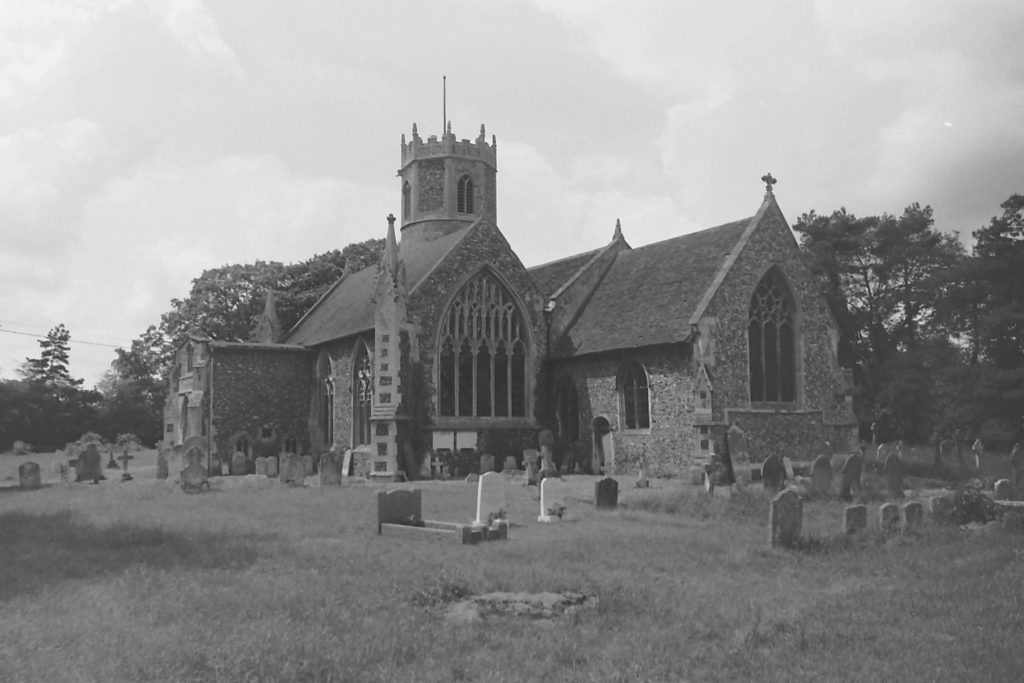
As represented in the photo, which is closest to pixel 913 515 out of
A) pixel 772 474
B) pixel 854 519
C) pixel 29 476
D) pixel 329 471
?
pixel 854 519

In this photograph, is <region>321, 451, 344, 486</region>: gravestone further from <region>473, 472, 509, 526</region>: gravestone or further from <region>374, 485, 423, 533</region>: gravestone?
<region>374, 485, 423, 533</region>: gravestone

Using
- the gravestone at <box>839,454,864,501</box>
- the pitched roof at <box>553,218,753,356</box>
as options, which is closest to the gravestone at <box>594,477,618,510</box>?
the gravestone at <box>839,454,864,501</box>

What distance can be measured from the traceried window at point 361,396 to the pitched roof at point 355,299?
92cm

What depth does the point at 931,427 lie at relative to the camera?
45438 millimetres

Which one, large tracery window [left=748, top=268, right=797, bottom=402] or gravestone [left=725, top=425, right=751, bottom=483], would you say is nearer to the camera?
gravestone [left=725, top=425, right=751, bottom=483]

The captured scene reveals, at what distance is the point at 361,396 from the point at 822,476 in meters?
16.2

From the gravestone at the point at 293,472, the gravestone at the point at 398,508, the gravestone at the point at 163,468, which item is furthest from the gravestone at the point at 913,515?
the gravestone at the point at 163,468

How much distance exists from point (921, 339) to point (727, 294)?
2620 centimetres

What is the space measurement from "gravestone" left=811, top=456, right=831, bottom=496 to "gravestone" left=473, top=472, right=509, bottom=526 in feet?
23.2

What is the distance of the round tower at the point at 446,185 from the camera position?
37.8 metres

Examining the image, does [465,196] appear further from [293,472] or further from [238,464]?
[293,472]

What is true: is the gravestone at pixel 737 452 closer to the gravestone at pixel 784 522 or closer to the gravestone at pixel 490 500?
the gravestone at pixel 490 500

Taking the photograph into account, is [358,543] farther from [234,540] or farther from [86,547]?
[86,547]

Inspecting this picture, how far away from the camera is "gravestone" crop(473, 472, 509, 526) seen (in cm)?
1548
